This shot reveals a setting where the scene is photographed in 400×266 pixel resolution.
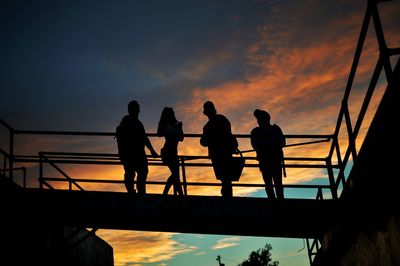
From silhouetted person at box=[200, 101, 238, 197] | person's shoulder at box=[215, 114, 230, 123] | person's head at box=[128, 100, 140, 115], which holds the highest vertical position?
person's head at box=[128, 100, 140, 115]

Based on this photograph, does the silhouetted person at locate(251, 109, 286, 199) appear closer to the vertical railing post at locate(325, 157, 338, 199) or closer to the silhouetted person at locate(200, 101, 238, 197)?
the silhouetted person at locate(200, 101, 238, 197)

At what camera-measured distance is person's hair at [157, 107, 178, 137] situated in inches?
274

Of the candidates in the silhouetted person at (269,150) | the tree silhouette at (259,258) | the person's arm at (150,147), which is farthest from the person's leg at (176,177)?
the tree silhouette at (259,258)

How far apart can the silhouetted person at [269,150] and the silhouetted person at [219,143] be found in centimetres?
43

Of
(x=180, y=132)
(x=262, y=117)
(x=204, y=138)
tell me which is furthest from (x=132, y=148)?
(x=262, y=117)

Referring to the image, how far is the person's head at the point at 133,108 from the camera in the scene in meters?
7.01

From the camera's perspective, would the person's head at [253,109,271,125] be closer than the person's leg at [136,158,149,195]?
No

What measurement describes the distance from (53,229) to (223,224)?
132 inches

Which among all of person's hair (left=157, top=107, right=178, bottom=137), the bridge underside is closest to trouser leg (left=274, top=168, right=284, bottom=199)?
the bridge underside

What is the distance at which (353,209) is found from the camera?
461cm

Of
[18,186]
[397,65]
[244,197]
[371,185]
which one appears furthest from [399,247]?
[18,186]

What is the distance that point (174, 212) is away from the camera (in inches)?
264

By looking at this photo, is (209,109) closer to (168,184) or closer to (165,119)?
(165,119)

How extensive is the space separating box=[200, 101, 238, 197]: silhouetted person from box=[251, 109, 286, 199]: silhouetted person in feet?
1.40
